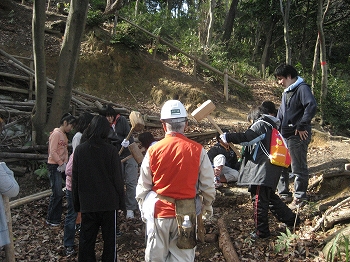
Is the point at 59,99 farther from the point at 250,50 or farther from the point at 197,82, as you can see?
the point at 250,50

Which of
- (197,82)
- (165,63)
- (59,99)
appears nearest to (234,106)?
(197,82)

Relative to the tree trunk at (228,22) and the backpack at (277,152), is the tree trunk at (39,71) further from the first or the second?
the tree trunk at (228,22)

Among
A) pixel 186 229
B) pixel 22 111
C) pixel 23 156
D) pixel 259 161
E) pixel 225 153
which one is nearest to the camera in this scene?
pixel 186 229

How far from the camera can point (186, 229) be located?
3.22m

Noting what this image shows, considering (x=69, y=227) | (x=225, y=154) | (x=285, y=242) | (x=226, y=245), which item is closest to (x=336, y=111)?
(x=225, y=154)

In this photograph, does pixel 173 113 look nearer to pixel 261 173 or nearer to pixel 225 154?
pixel 261 173

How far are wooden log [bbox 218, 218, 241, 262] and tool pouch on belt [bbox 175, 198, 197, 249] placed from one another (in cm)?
140

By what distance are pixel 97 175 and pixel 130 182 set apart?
6.29 ft

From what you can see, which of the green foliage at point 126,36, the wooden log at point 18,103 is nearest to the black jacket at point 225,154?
the wooden log at point 18,103

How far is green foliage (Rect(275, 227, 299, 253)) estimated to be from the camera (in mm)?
4344

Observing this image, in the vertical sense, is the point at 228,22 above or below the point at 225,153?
above

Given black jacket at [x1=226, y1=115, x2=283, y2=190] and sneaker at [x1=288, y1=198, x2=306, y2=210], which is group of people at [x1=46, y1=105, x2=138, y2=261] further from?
sneaker at [x1=288, y1=198, x2=306, y2=210]

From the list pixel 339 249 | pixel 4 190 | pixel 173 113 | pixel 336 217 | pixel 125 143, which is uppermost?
pixel 173 113

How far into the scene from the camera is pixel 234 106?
13047mm
